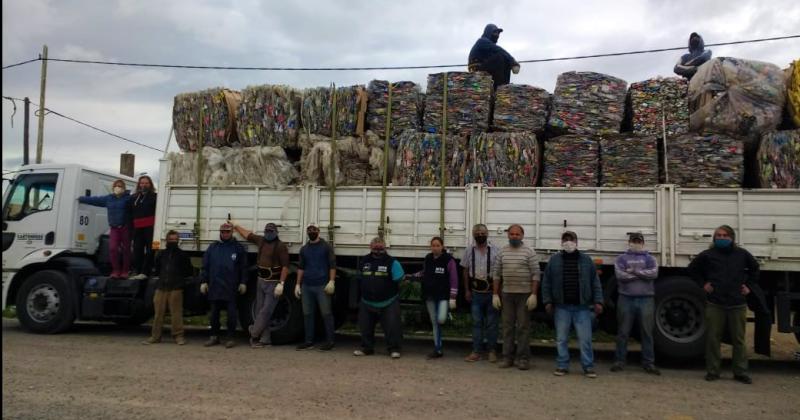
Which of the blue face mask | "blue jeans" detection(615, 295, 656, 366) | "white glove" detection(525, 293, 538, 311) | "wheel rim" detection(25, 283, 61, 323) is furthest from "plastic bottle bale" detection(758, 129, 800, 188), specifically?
"wheel rim" detection(25, 283, 61, 323)

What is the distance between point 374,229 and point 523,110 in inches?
104

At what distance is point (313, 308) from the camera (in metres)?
8.30

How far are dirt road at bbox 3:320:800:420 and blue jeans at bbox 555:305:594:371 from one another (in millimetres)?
202

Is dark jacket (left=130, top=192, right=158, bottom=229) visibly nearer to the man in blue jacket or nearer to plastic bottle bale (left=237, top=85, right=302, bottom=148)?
plastic bottle bale (left=237, top=85, right=302, bottom=148)

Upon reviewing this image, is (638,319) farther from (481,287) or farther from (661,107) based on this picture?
(661,107)

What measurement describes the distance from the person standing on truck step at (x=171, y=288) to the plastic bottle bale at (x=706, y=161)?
6.82 meters

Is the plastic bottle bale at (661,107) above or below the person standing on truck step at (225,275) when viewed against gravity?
above

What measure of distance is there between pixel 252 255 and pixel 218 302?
82cm

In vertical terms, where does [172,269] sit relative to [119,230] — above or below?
below

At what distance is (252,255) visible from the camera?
878cm

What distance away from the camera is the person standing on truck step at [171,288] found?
8.59 m

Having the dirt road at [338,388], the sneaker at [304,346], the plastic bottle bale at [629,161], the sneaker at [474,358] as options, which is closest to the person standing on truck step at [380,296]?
the dirt road at [338,388]

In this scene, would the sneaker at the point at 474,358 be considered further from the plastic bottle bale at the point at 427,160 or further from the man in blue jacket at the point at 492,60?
the man in blue jacket at the point at 492,60

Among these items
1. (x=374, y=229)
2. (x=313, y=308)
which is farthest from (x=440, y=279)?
(x=313, y=308)
